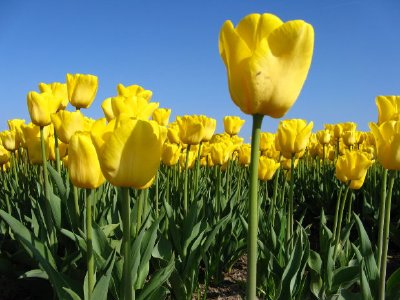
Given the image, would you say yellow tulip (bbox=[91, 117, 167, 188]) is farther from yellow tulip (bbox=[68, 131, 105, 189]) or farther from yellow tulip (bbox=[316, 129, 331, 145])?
yellow tulip (bbox=[316, 129, 331, 145])

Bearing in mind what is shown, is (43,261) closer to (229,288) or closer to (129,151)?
(129,151)

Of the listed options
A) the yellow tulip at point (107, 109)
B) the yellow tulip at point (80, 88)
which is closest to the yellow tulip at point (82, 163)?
the yellow tulip at point (107, 109)

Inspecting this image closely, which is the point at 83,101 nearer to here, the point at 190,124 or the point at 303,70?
the point at 190,124

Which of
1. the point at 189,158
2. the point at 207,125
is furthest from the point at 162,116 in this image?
the point at 189,158

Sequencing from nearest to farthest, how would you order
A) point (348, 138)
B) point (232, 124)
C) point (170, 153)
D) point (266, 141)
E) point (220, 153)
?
point (170, 153) → point (220, 153) → point (266, 141) → point (232, 124) → point (348, 138)

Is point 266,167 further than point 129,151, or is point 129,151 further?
point 266,167

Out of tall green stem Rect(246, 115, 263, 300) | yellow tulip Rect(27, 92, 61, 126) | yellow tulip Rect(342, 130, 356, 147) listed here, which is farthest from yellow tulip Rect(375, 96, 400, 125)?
yellow tulip Rect(342, 130, 356, 147)

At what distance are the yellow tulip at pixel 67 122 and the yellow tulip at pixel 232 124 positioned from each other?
9.17 feet

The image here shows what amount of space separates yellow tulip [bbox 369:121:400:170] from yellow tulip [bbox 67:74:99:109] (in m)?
1.94

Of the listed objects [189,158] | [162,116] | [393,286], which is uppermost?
[162,116]

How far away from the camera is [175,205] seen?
4254 millimetres

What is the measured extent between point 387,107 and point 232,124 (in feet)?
9.61

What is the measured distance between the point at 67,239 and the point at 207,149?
2312 mm

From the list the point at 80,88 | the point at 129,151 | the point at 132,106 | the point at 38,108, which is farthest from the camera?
the point at 80,88
